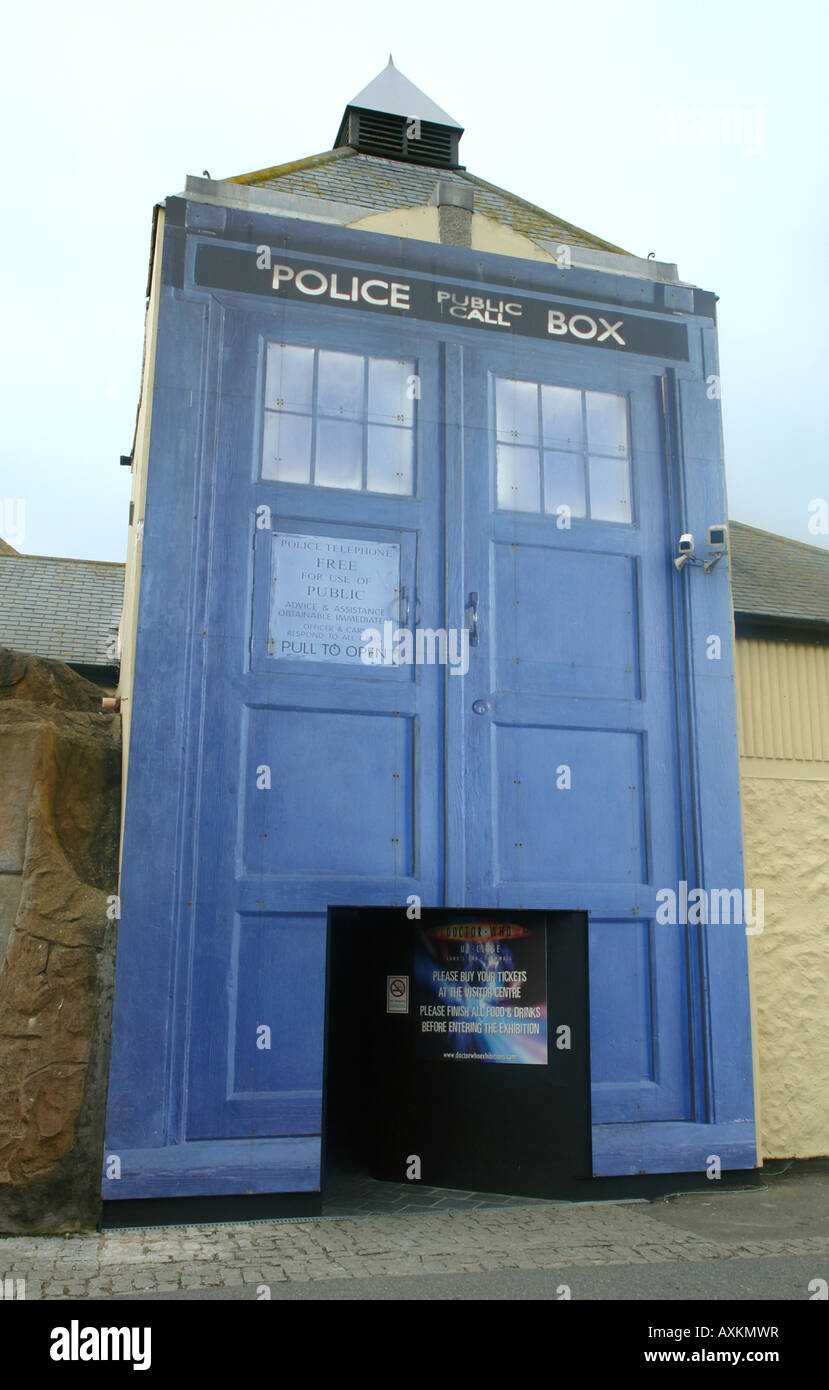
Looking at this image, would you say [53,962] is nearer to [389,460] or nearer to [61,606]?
[389,460]

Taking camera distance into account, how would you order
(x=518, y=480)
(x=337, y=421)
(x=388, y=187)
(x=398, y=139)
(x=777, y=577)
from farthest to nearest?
(x=398, y=139) < (x=777, y=577) < (x=388, y=187) < (x=518, y=480) < (x=337, y=421)

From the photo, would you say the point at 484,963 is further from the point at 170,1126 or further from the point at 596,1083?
the point at 170,1126

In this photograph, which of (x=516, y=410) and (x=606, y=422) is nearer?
(x=516, y=410)

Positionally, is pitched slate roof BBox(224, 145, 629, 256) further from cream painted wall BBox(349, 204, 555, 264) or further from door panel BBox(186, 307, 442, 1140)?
door panel BBox(186, 307, 442, 1140)

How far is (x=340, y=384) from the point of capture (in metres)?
8.35

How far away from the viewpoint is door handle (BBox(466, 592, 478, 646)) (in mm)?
8133

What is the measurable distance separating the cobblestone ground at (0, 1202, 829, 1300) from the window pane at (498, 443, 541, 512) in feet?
16.4

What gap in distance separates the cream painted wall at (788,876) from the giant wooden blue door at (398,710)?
62 cm

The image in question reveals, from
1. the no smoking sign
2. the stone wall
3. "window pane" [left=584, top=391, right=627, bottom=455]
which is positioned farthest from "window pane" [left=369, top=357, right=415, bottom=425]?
the no smoking sign

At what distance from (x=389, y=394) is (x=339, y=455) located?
657mm

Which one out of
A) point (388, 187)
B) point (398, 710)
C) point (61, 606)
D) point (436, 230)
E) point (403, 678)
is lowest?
point (398, 710)

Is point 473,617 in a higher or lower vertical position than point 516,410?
lower

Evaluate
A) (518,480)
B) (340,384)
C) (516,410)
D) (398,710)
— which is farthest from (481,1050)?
(340,384)
